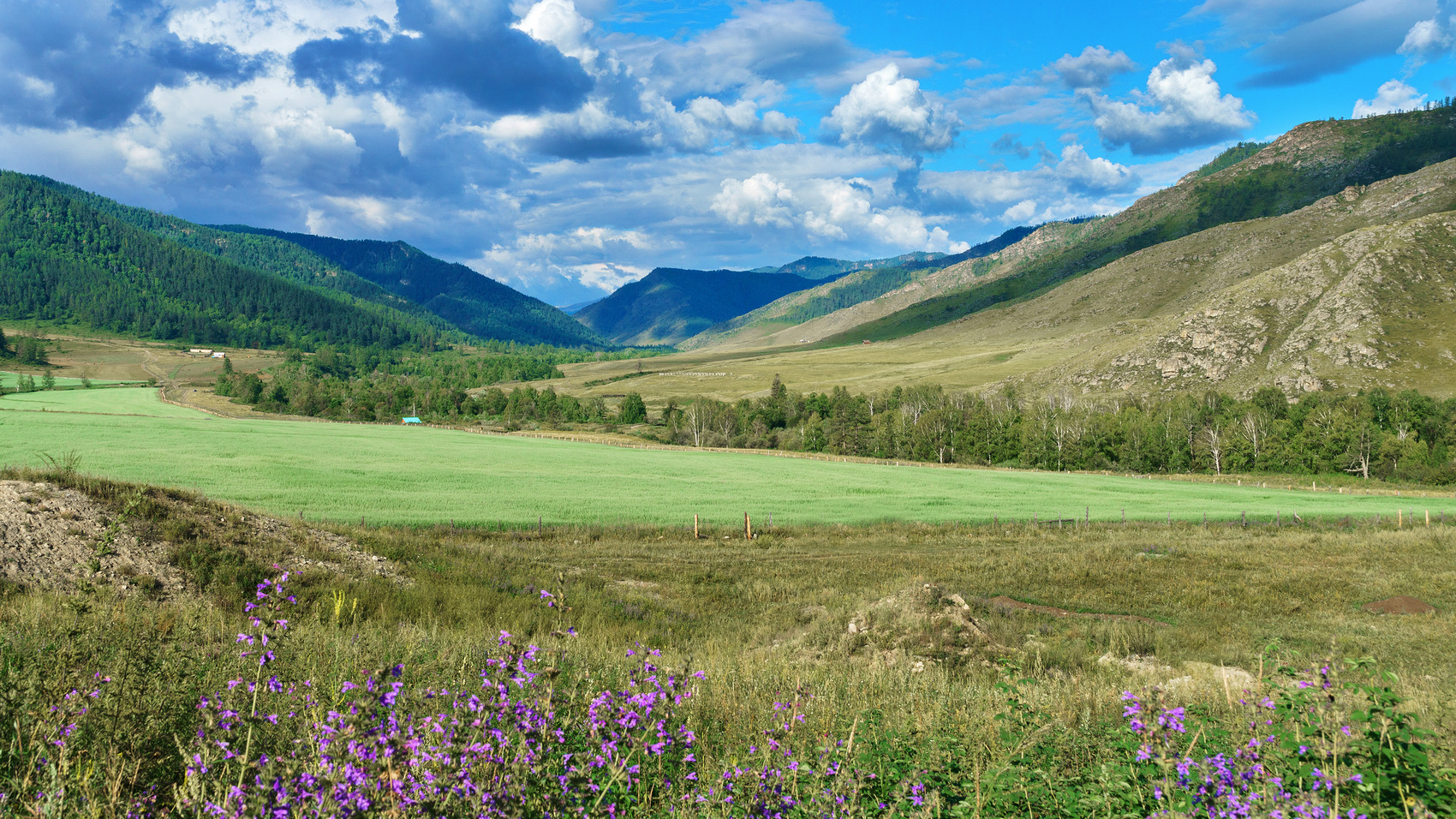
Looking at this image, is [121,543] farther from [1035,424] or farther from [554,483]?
[1035,424]

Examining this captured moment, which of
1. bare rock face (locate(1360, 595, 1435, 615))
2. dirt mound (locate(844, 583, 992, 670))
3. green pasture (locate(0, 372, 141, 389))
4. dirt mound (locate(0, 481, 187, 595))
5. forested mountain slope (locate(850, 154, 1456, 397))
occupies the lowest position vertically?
bare rock face (locate(1360, 595, 1435, 615))

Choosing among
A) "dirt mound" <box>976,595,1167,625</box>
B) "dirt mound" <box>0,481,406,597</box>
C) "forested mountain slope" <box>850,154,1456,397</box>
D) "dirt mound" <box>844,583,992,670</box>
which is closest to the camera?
"dirt mound" <box>0,481,406,597</box>

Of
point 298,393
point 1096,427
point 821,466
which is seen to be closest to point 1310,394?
point 1096,427

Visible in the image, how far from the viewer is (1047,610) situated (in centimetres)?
2023

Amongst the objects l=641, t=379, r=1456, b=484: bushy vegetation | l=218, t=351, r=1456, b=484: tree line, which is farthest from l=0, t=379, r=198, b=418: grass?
l=641, t=379, r=1456, b=484: bushy vegetation

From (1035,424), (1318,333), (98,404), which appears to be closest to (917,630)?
(1035,424)

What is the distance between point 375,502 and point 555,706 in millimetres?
34814

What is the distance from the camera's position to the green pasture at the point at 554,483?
36.2 m

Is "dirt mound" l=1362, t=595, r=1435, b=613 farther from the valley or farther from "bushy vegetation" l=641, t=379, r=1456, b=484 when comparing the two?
"bushy vegetation" l=641, t=379, r=1456, b=484

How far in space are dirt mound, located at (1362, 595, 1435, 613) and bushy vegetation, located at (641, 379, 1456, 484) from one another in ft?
247

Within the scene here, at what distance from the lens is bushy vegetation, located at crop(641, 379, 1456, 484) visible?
8600 cm

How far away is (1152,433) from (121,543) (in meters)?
106

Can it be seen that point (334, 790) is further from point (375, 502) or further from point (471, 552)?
point (375, 502)

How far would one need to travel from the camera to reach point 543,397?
463 feet
